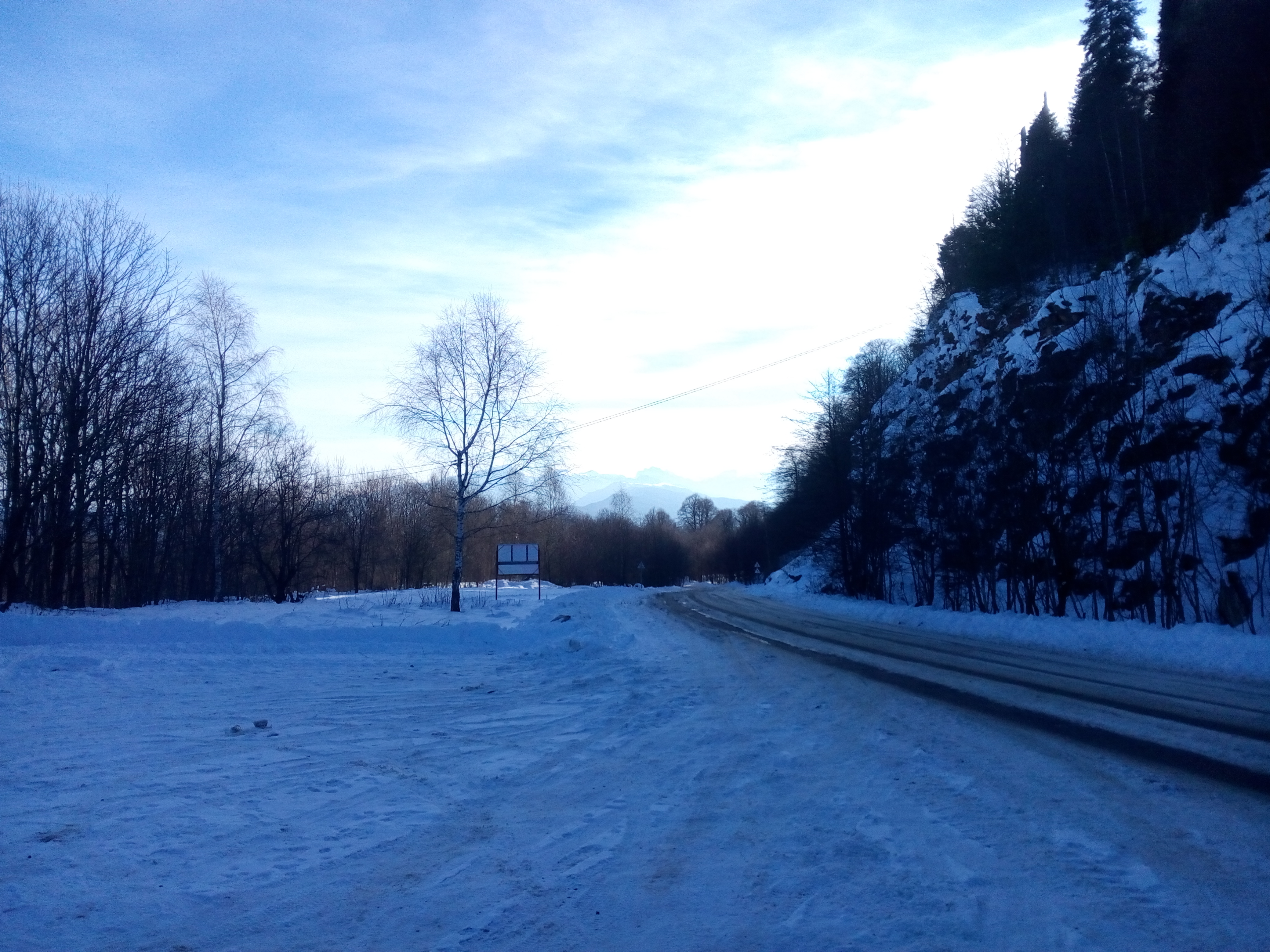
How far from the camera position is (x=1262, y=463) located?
63.3 feet

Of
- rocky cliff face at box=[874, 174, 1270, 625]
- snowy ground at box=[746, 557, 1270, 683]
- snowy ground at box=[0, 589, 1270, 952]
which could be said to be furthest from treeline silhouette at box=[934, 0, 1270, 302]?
snowy ground at box=[0, 589, 1270, 952]

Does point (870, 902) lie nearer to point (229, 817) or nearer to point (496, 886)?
point (496, 886)

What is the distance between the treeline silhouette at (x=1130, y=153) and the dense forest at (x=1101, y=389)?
0.12 meters

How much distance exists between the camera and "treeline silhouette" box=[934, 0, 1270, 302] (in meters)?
29.9

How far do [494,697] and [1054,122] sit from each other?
60402 millimetres

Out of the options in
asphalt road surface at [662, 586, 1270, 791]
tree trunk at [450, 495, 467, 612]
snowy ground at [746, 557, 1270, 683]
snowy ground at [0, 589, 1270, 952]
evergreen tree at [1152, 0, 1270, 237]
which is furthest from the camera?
evergreen tree at [1152, 0, 1270, 237]

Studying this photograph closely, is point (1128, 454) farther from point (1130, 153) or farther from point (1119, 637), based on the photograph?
point (1130, 153)

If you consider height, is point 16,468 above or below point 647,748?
above

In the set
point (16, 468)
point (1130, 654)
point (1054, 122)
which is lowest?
point (1130, 654)

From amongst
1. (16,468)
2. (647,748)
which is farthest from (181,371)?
(647,748)

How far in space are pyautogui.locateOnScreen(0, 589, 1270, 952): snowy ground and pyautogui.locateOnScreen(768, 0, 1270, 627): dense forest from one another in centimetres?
1430

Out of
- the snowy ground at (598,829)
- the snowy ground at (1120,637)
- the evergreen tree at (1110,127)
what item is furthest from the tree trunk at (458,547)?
the evergreen tree at (1110,127)

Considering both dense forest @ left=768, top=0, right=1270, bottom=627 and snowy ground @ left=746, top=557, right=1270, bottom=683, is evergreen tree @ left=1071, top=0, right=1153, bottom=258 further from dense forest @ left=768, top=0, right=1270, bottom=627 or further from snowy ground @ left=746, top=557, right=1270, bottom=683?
snowy ground @ left=746, top=557, right=1270, bottom=683

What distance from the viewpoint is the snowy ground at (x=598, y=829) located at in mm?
4422
